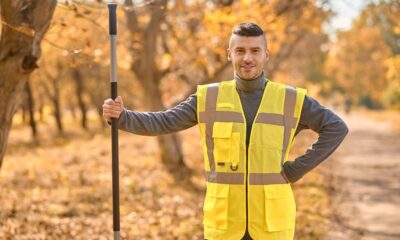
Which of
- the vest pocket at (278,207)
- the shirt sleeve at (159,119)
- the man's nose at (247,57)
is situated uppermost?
the man's nose at (247,57)

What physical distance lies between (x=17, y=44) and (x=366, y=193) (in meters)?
8.74

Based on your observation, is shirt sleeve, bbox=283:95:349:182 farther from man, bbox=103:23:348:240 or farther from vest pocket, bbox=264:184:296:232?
vest pocket, bbox=264:184:296:232

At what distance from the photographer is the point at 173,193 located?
12.3m

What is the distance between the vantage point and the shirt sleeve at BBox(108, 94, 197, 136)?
3912mm

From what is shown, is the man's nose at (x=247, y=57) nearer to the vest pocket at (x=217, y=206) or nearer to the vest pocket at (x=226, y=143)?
the vest pocket at (x=226, y=143)

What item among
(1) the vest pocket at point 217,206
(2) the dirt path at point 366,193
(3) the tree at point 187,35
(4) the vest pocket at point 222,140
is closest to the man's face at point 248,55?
(4) the vest pocket at point 222,140

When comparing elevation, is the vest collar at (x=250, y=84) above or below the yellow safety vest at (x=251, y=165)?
above

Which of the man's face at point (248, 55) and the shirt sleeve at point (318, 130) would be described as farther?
the shirt sleeve at point (318, 130)

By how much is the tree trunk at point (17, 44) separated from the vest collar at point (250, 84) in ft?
8.71

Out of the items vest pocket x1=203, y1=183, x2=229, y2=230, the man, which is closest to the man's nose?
the man

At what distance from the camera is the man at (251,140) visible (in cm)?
369

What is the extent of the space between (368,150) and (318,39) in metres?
10.8

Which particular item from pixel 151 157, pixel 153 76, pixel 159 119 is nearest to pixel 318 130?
pixel 159 119

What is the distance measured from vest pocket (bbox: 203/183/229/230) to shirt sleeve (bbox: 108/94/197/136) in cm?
45
